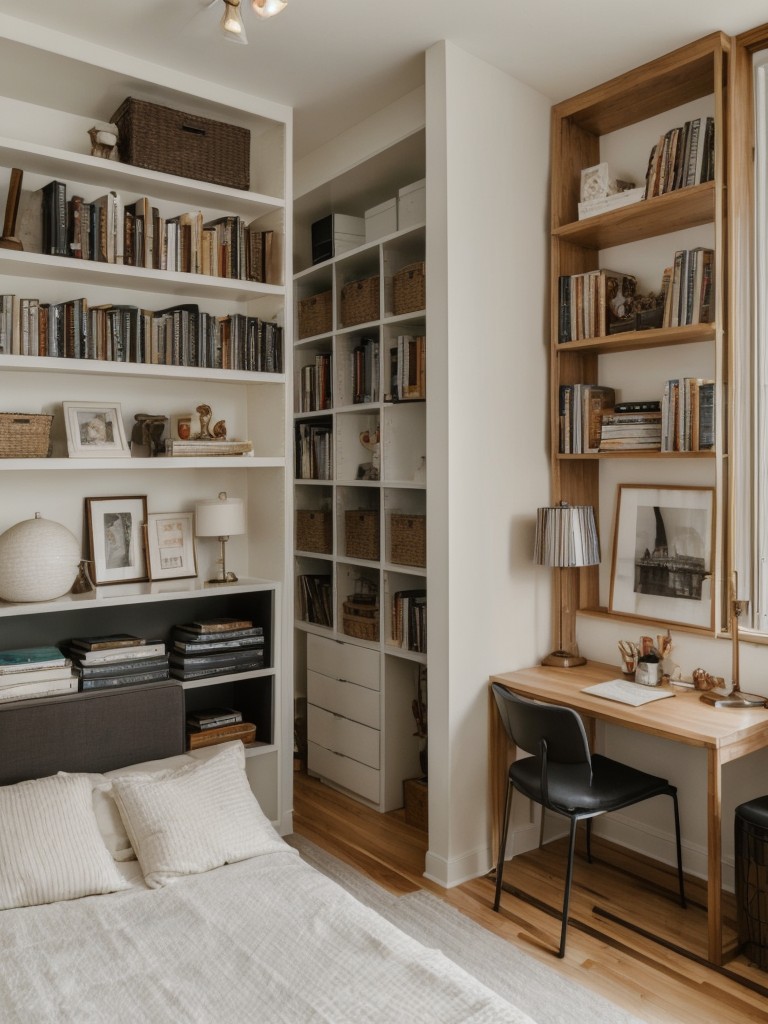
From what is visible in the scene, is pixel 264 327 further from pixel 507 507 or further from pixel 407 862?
pixel 407 862

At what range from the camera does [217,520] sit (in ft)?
10.1

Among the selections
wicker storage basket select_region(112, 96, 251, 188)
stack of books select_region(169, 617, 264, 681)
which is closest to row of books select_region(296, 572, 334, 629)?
stack of books select_region(169, 617, 264, 681)

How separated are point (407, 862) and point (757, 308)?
2319mm

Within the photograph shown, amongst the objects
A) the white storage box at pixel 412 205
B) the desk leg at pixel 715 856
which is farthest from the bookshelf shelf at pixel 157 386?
the desk leg at pixel 715 856

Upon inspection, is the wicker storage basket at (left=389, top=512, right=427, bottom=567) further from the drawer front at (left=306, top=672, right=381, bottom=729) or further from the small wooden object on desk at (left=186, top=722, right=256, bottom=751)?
the small wooden object on desk at (left=186, top=722, right=256, bottom=751)

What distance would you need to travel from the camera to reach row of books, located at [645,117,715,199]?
2.74 meters

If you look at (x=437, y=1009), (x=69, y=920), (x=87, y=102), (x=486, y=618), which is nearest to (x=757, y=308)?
(x=486, y=618)

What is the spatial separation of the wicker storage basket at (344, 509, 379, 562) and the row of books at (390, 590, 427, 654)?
22 cm

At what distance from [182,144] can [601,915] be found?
3036 millimetres

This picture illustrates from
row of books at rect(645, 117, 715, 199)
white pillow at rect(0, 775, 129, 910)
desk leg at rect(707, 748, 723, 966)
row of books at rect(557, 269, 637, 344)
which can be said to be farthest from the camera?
row of books at rect(557, 269, 637, 344)

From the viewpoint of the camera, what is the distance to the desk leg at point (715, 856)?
235 cm

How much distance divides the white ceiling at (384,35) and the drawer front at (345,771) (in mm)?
2789

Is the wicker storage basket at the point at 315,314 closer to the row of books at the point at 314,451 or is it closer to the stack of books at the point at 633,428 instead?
the row of books at the point at 314,451

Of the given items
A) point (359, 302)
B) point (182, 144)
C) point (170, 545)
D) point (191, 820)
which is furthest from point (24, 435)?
point (359, 302)
